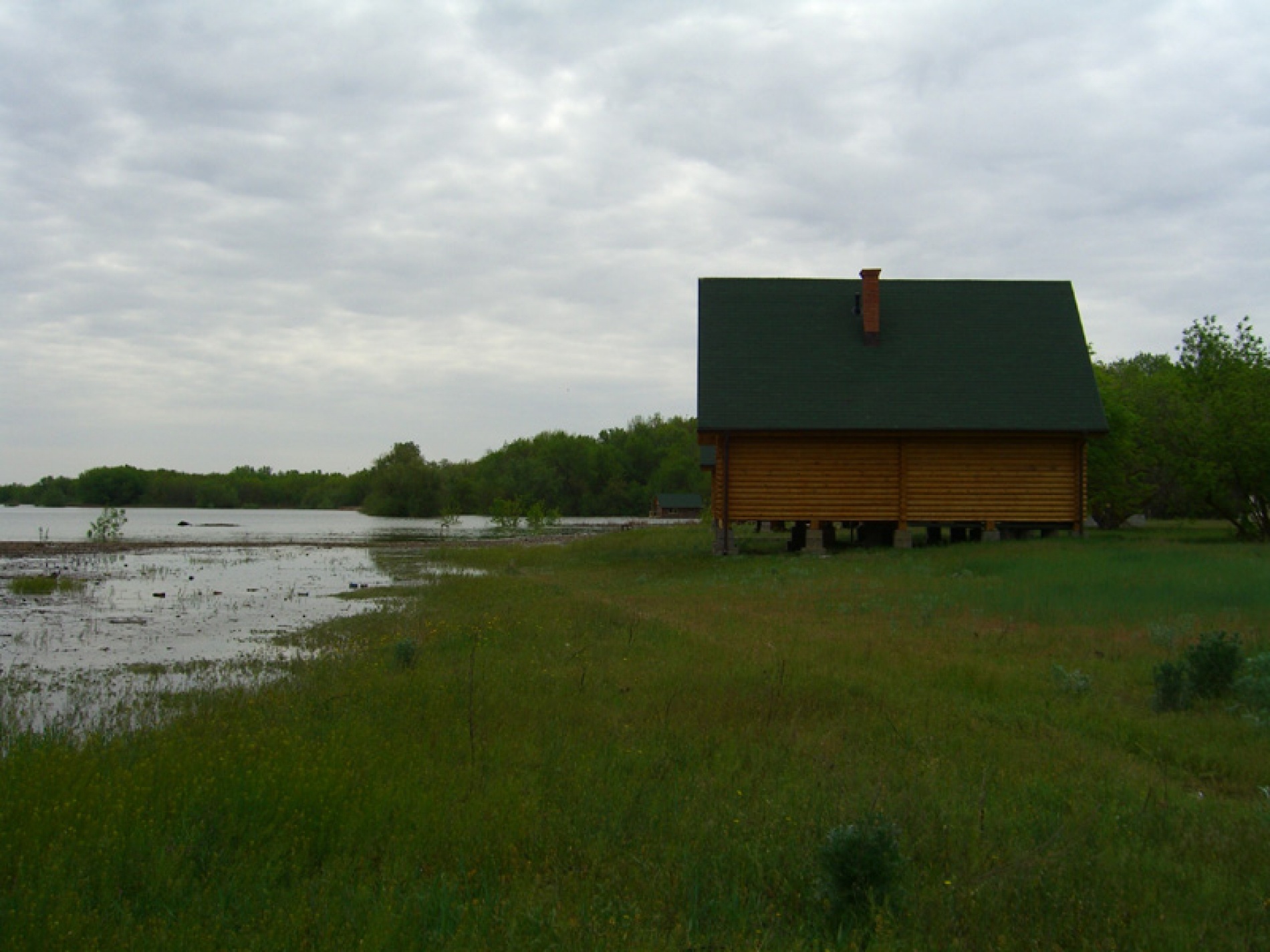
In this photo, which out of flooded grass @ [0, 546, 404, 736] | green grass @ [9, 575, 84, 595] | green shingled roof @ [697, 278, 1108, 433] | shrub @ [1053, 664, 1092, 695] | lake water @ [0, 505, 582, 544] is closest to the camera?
shrub @ [1053, 664, 1092, 695]

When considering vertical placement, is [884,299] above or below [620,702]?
above

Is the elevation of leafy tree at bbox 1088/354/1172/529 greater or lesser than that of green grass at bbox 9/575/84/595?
greater

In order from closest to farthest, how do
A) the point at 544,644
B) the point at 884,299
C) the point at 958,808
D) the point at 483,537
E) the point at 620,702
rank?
the point at 958,808, the point at 620,702, the point at 544,644, the point at 884,299, the point at 483,537

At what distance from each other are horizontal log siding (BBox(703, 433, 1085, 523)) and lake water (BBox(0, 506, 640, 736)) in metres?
10.5

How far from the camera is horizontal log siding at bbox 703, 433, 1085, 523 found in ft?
88.4

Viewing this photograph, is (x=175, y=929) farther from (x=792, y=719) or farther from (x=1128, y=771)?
(x=1128, y=771)

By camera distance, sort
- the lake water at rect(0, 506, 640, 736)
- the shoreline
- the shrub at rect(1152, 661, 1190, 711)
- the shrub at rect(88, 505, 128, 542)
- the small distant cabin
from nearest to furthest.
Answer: the shrub at rect(1152, 661, 1190, 711) < the lake water at rect(0, 506, 640, 736) < the shoreline < the shrub at rect(88, 505, 128, 542) < the small distant cabin

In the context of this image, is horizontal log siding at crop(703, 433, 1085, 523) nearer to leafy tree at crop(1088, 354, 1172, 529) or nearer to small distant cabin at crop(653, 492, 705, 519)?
leafy tree at crop(1088, 354, 1172, 529)

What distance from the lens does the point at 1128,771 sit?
6.75 meters

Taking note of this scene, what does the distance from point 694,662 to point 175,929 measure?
264 inches

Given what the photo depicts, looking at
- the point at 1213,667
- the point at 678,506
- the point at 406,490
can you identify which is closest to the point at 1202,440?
the point at 1213,667

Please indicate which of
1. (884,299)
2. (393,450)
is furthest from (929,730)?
(393,450)

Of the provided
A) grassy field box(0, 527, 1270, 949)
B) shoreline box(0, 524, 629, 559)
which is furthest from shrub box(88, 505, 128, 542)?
grassy field box(0, 527, 1270, 949)

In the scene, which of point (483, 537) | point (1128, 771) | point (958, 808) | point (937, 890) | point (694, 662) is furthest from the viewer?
point (483, 537)
